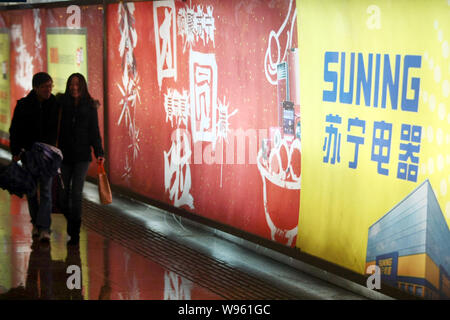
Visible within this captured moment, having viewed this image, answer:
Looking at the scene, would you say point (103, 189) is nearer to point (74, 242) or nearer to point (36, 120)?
point (74, 242)

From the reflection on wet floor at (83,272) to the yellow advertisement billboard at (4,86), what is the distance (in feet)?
30.0

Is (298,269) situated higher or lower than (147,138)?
lower

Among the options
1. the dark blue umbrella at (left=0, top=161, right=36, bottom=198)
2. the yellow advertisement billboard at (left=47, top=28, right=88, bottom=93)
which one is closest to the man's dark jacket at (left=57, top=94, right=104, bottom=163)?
the dark blue umbrella at (left=0, top=161, right=36, bottom=198)

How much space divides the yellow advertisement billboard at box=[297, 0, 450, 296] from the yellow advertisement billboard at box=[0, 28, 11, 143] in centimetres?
1175

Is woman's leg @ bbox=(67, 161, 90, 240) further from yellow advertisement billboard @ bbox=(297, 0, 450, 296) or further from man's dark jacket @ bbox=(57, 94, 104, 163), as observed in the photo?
yellow advertisement billboard @ bbox=(297, 0, 450, 296)

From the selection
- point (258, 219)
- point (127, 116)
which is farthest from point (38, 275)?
point (127, 116)

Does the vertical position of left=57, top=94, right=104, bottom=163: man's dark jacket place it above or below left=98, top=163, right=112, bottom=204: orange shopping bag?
above

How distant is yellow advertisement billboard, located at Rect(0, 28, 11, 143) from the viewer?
18875 mm

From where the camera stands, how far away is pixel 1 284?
772cm

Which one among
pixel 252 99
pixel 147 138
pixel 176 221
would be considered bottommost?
pixel 176 221

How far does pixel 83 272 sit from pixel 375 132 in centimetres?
301

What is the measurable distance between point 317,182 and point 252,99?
1517 mm
